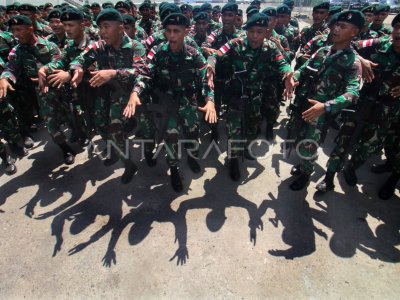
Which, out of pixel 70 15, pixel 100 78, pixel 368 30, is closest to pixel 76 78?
pixel 100 78

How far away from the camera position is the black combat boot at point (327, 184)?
12.6 feet

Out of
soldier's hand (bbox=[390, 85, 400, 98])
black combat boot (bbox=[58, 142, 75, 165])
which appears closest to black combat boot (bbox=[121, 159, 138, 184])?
black combat boot (bbox=[58, 142, 75, 165])

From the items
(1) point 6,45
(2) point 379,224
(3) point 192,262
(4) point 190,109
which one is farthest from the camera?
(1) point 6,45

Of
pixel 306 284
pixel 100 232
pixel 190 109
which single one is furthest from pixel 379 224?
pixel 100 232

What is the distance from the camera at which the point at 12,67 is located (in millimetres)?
4039

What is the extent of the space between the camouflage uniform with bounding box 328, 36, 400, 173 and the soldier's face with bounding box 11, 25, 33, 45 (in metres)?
4.94

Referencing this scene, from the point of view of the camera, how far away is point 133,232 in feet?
10.9

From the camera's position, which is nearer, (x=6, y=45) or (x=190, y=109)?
(x=190, y=109)

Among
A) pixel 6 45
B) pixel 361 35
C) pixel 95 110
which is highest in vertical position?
pixel 6 45

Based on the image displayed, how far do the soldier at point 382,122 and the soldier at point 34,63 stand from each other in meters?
4.29

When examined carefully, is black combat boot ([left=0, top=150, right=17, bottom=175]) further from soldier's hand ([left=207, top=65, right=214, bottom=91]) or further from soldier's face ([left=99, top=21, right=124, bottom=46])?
soldier's hand ([left=207, top=65, right=214, bottom=91])

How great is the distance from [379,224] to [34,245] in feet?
13.9

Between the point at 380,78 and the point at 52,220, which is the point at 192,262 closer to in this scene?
the point at 52,220

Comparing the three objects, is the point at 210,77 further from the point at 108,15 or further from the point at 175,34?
the point at 108,15
